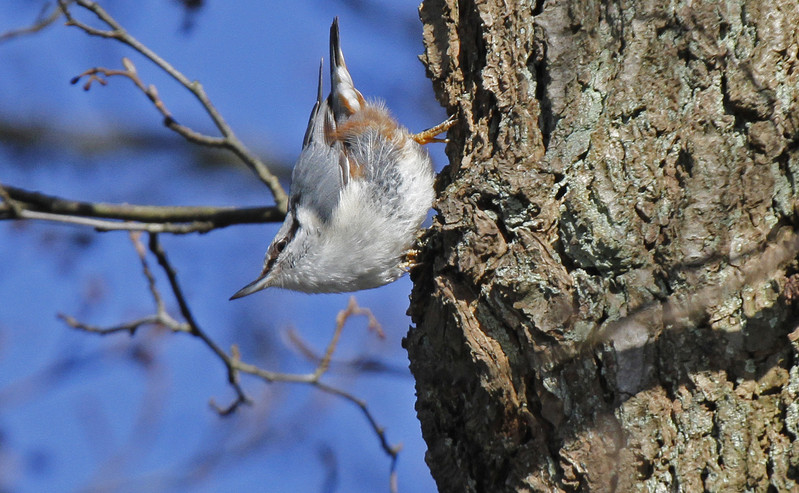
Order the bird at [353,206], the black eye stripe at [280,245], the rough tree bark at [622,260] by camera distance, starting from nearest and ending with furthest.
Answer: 1. the rough tree bark at [622,260]
2. the bird at [353,206]
3. the black eye stripe at [280,245]

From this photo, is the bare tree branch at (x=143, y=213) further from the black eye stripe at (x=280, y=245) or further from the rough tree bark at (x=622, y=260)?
the rough tree bark at (x=622, y=260)

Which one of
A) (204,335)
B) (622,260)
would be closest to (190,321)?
(204,335)

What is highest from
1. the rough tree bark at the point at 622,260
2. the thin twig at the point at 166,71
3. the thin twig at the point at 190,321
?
the thin twig at the point at 166,71

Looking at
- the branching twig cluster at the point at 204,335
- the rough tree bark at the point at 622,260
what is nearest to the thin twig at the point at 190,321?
the branching twig cluster at the point at 204,335

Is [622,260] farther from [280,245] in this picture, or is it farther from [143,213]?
[143,213]

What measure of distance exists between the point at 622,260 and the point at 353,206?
62.6 inches

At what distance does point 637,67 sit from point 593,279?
499mm

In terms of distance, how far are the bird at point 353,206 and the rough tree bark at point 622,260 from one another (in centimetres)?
91

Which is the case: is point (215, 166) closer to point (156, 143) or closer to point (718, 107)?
point (156, 143)

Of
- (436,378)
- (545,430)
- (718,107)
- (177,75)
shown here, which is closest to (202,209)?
(177,75)

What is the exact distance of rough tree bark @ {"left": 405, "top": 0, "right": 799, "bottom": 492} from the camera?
1.40 meters

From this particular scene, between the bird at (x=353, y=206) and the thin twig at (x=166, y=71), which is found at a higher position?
the thin twig at (x=166, y=71)

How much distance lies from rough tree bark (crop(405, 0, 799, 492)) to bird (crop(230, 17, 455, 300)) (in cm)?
91

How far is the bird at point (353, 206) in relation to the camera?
9.12 ft
